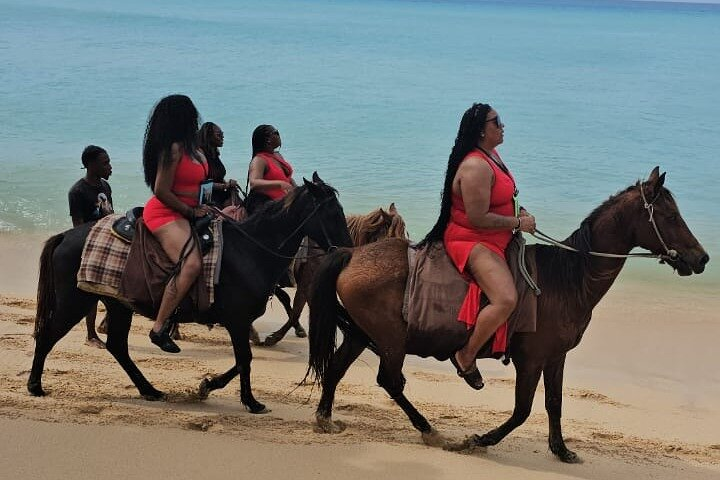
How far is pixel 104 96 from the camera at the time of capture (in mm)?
36750

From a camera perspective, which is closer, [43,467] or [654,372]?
[43,467]

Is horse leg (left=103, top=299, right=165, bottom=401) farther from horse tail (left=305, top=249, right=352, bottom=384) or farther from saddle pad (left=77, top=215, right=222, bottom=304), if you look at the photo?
horse tail (left=305, top=249, right=352, bottom=384)

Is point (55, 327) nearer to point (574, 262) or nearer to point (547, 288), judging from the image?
point (547, 288)

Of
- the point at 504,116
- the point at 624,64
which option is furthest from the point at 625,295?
the point at 624,64

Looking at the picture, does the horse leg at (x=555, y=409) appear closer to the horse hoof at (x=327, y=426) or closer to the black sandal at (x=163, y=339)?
the horse hoof at (x=327, y=426)

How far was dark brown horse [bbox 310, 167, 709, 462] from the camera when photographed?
21.2 feet

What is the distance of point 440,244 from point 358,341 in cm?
89

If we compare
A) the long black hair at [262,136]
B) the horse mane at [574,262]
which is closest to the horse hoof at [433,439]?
the horse mane at [574,262]

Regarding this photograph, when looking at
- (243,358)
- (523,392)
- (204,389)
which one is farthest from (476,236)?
(204,389)

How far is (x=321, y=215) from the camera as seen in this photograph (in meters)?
7.56

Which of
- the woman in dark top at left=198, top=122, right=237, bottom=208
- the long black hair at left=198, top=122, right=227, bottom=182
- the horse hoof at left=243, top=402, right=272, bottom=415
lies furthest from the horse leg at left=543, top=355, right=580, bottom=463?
the long black hair at left=198, top=122, right=227, bottom=182

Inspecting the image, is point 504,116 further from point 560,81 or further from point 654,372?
point 654,372

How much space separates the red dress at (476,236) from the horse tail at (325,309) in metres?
0.72

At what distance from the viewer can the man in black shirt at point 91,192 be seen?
8836mm
